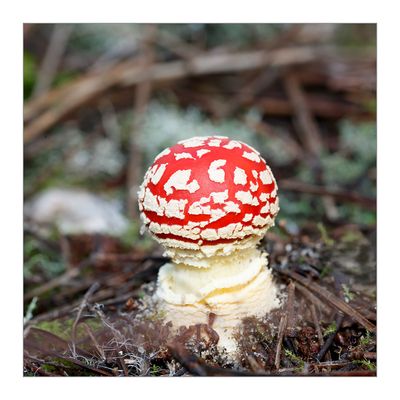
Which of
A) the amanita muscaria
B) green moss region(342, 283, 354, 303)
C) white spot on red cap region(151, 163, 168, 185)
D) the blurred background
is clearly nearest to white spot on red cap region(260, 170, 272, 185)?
the amanita muscaria

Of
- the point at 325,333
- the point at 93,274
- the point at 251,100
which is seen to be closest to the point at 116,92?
the point at 251,100

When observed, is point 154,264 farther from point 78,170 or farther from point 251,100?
point 251,100

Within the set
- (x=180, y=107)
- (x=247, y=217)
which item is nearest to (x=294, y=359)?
(x=247, y=217)

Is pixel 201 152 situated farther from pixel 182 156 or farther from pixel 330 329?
pixel 330 329

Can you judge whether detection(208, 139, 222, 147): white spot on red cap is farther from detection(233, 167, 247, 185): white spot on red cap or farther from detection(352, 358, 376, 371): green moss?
detection(352, 358, 376, 371): green moss

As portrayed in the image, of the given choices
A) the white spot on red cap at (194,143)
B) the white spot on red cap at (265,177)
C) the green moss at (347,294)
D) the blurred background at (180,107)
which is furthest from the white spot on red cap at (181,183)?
the blurred background at (180,107)
